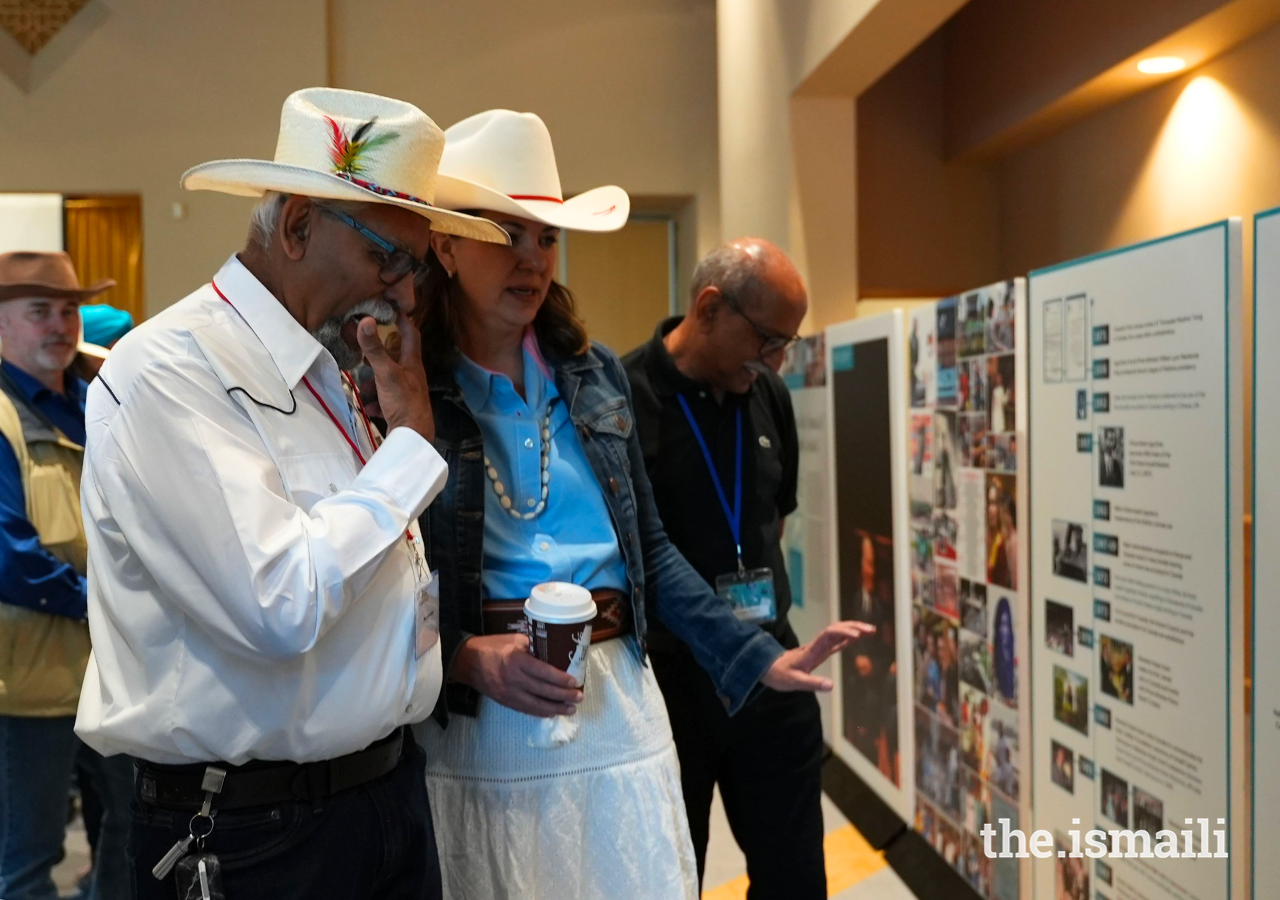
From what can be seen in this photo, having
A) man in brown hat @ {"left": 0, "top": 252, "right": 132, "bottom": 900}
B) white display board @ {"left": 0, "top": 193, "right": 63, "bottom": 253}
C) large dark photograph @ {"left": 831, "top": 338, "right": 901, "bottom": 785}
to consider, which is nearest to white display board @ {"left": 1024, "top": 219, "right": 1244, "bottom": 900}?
large dark photograph @ {"left": 831, "top": 338, "right": 901, "bottom": 785}

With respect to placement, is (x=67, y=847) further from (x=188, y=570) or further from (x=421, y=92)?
(x=421, y=92)

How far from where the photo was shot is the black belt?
126 centimetres

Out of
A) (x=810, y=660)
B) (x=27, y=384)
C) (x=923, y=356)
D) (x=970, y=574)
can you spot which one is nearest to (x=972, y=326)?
(x=923, y=356)

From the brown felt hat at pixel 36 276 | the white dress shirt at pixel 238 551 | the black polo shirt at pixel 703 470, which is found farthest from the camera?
the brown felt hat at pixel 36 276

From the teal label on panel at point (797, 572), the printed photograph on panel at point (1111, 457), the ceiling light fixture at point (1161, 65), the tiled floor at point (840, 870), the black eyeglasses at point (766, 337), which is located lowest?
the tiled floor at point (840, 870)

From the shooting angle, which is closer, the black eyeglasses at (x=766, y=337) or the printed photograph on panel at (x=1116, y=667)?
the printed photograph on panel at (x=1116, y=667)

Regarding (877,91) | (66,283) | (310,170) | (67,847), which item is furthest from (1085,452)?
(877,91)

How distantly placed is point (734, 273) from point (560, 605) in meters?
1.34

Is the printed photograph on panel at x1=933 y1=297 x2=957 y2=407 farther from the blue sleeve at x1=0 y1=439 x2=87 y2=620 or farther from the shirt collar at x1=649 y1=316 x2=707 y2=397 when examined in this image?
the blue sleeve at x1=0 y1=439 x2=87 y2=620

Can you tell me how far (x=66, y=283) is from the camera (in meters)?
2.99

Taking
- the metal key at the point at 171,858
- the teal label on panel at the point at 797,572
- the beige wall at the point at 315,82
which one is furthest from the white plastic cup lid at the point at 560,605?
the beige wall at the point at 315,82

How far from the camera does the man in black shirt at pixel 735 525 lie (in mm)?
2377

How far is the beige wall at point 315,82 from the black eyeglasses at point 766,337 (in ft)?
19.1

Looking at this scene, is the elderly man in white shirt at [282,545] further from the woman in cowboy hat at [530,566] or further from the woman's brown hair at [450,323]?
the woman's brown hair at [450,323]
